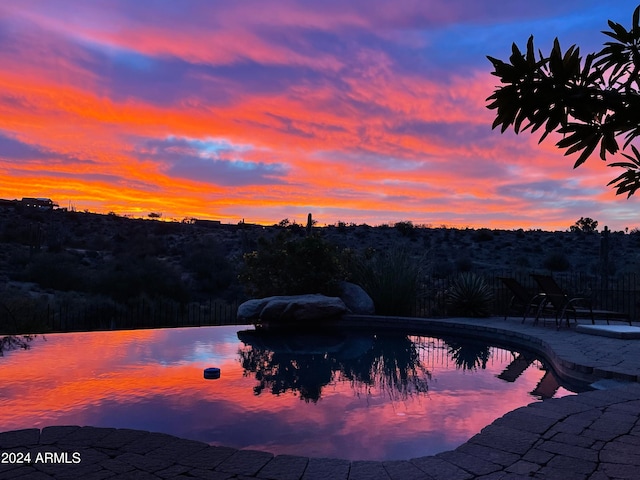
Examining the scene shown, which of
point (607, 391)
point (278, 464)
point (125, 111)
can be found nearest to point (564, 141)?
point (278, 464)

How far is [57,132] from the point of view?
36.6 feet

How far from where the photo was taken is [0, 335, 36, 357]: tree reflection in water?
23.3 ft

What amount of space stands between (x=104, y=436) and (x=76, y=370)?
10.5 feet

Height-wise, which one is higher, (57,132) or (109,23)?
(109,23)

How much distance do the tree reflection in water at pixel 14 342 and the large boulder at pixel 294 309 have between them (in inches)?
146

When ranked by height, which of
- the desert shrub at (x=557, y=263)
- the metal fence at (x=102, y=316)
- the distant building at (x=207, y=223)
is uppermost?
the distant building at (x=207, y=223)

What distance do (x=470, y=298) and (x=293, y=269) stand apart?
3920 mm

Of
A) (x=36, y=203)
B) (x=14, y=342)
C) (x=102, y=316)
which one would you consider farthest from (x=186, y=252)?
(x=36, y=203)

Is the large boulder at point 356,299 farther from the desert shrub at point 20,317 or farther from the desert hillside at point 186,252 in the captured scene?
the desert shrub at point 20,317

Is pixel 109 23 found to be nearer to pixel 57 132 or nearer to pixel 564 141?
pixel 57 132

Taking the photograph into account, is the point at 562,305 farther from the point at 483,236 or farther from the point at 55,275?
the point at 483,236

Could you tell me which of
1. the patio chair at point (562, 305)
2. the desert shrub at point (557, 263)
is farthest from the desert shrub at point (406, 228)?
the patio chair at point (562, 305)

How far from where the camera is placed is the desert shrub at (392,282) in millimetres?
11062

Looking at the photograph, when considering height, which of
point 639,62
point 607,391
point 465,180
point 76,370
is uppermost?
point 465,180
